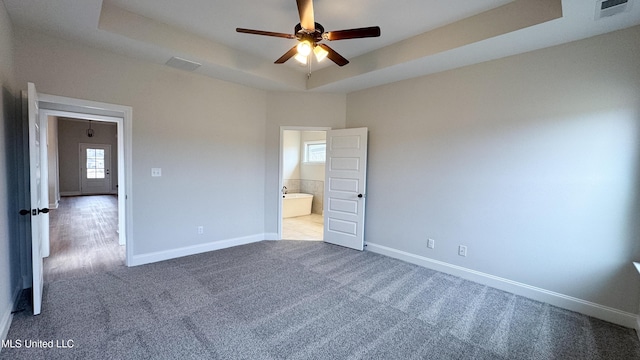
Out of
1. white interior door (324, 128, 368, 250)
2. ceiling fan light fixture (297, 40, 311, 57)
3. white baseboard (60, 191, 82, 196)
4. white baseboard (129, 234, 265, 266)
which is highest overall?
ceiling fan light fixture (297, 40, 311, 57)

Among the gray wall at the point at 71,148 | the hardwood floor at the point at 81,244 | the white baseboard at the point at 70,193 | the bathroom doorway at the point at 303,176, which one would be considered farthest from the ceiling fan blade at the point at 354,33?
the white baseboard at the point at 70,193

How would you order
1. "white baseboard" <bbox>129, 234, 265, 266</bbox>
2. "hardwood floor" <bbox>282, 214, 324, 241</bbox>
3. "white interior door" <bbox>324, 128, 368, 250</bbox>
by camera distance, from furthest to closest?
"hardwood floor" <bbox>282, 214, 324, 241</bbox>
"white interior door" <bbox>324, 128, 368, 250</bbox>
"white baseboard" <bbox>129, 234, 265, 266</bbox>

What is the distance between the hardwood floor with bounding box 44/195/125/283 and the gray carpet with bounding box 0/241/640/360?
422 mm

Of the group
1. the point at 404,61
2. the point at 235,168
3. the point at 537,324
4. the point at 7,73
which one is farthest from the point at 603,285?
the point at 7,73

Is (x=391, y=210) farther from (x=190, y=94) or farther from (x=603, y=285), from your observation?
(x=190, y=94)

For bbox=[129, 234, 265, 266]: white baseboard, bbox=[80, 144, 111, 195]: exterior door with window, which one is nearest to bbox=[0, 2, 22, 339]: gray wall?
bbox=[129, 234, 265, 266]: white baseboard

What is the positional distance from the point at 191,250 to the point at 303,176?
15.0 feet

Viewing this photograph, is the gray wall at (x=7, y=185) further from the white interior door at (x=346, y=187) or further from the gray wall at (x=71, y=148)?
the gray wall at (x=71, y=148)

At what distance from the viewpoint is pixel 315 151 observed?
7973mm

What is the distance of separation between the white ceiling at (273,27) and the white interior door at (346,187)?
1149 millimetres

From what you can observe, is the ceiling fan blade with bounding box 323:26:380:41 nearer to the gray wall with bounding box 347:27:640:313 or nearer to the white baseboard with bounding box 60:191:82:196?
the gray wall with bounding box 347:27:640:313

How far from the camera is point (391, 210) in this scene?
4.19 meters

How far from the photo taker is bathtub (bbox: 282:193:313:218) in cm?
708

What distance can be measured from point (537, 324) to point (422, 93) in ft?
9.55
